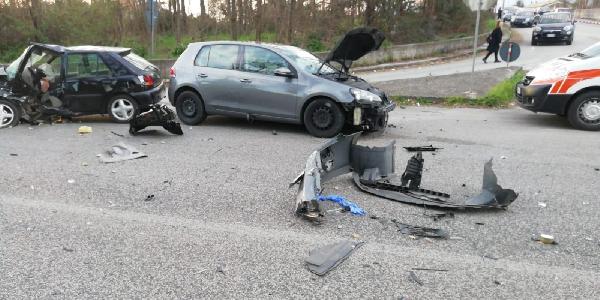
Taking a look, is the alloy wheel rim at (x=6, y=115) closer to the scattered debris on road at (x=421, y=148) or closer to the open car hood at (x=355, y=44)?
the open car hood at (x=355, y=44)

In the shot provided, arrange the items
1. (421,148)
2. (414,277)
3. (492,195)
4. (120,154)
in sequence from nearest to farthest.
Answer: (414,277) < (492,195) < (120,154) < (421,148)

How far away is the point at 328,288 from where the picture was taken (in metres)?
3.47

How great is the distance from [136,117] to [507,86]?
9.79m

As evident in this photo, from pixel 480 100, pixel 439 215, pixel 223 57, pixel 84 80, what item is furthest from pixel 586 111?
pixel 84 80

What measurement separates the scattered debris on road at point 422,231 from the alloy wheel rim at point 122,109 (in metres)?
6.83

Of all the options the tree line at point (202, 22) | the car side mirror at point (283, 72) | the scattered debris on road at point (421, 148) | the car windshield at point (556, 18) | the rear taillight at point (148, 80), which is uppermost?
the car windshield at point (556, 18)

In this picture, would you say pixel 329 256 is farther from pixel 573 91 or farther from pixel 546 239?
pixel 573 91

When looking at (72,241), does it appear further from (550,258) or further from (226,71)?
(226,71)

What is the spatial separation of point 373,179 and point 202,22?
71.2 ft

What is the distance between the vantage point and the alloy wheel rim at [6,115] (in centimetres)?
922

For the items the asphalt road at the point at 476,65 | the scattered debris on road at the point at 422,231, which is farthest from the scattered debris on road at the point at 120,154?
the asphalt road at the point at 476,65

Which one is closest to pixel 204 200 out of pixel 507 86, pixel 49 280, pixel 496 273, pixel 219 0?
pixel 49 280

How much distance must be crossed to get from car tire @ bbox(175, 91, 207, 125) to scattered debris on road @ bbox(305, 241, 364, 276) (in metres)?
6.10

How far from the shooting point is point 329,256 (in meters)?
3.93
